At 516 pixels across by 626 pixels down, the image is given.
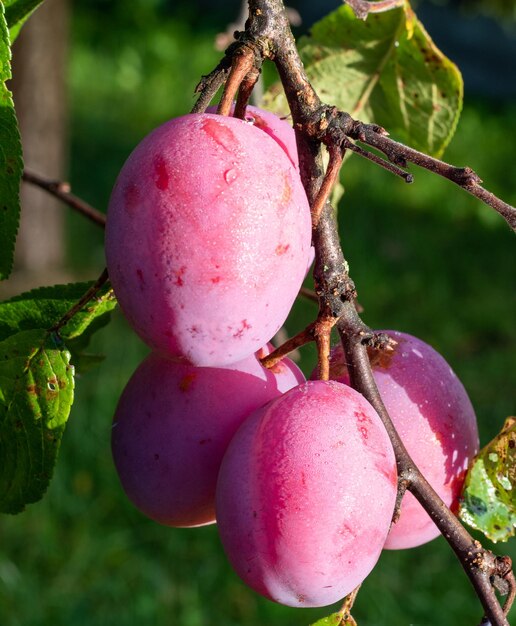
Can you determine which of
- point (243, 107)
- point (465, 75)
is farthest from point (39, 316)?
point (465, 75)

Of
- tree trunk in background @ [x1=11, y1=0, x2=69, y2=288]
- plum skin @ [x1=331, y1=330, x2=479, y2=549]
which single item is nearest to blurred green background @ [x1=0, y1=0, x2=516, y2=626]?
tree trunk in background @ [x1=11, y1=0, x2=69, y2=288]

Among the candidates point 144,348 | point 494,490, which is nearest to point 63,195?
point 494,490

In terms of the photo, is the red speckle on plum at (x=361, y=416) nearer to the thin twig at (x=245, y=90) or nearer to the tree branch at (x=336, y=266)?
the tree branch at (x=336, y=266)

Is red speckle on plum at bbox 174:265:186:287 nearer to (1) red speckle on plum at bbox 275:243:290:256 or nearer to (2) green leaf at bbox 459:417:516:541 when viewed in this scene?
(1) red speckle on plum at bbox 275:243:290:256

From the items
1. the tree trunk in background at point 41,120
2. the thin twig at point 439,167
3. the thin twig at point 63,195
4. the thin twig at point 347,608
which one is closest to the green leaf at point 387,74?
the thin twig at point 63,195

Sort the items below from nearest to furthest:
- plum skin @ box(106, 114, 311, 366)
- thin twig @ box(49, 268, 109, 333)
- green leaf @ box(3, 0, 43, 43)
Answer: plum skin @ box(106, 114, 311, 366) < thin twig @ box(49, 268, 109, 333) < green leaf @ box(3, 0, 43, 43)

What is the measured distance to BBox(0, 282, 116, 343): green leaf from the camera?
79cm

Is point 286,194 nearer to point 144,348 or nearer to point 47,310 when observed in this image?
point 47,310

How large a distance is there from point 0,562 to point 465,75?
493 centimetres

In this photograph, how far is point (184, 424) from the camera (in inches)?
29.2

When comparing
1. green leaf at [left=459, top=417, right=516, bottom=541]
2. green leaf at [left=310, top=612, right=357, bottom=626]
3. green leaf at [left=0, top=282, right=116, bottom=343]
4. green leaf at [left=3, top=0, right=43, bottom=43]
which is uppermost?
green leaf at [left=3, top=0, right=43, bottom=43]

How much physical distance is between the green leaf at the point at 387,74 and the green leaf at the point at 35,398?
452mm

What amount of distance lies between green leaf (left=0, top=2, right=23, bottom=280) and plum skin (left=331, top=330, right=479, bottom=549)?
0.98ft

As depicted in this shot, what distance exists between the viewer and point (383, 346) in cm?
66
